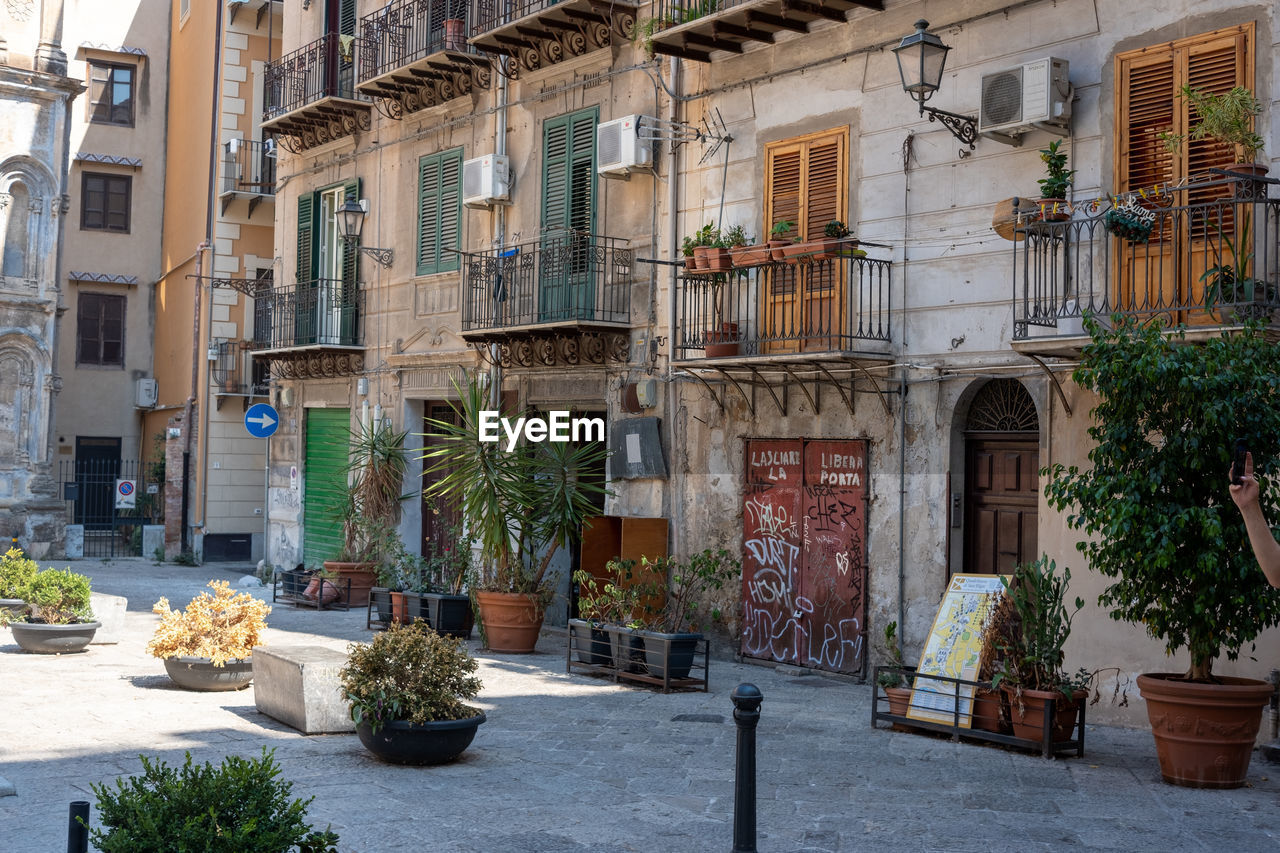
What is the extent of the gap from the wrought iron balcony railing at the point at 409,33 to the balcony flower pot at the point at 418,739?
11.6 metres

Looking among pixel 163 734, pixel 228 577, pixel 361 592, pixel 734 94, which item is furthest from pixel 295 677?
pixel 228 577

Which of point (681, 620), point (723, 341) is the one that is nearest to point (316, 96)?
point (723, 341)

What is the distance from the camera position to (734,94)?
1494 centimetres

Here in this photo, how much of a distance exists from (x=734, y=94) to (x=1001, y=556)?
18.9 ft

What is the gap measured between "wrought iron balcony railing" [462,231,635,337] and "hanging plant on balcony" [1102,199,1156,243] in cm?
671

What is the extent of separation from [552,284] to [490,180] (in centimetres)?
206

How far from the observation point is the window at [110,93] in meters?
33.2

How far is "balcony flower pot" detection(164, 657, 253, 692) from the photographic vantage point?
38.0 ft

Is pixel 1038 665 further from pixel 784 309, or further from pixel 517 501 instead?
pixel 517 501

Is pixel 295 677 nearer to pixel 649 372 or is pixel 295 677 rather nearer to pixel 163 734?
pixel 163 734

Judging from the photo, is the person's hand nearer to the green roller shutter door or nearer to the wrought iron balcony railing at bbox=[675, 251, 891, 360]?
the wrought iron balcony railing at bbox=[675, 251, 891, 360]

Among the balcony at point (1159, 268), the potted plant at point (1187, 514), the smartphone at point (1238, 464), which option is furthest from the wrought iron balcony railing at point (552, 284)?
the smartphone at point (1238, 464)

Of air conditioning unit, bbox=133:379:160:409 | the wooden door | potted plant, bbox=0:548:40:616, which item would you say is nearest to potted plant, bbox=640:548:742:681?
the wooden door

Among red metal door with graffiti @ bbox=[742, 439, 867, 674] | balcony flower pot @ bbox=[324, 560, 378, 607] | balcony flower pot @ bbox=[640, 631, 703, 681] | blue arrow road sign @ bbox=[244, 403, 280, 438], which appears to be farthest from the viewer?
blue arrow road sign @ bbox=[244, 403, 280, 438]
